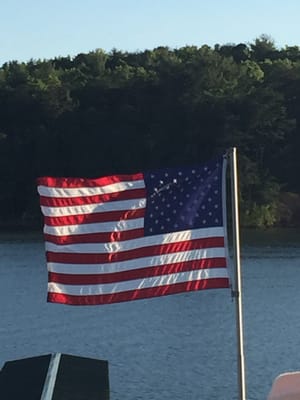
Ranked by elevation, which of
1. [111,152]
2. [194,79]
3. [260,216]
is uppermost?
[194,79]

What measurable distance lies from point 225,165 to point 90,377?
12.1ft

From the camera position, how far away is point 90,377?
33.1 feet

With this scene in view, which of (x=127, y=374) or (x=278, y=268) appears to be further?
(x=278, y=268)

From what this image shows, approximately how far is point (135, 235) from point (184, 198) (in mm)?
453

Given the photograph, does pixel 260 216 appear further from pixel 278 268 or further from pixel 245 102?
pixel 278 268

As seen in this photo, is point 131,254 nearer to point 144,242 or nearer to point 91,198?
point 144,242

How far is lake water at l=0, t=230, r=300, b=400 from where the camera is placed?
57.5 ft

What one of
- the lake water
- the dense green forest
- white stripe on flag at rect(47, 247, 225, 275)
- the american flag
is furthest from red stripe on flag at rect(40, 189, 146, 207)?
the dense green forest

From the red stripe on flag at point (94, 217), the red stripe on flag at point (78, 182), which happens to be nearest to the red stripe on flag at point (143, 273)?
the red stripe on flag at point (94, 217)

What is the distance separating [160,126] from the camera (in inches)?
2302

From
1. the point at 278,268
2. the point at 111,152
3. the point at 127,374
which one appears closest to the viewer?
the point at 127,374

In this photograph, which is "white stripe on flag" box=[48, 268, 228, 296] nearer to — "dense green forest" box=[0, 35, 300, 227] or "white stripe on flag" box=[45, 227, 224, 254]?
"white stripe on flag" box=[45, 227, 224, 254]

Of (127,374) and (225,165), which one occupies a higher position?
(225,165)

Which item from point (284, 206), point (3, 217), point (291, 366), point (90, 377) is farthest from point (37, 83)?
point (90, 377)
